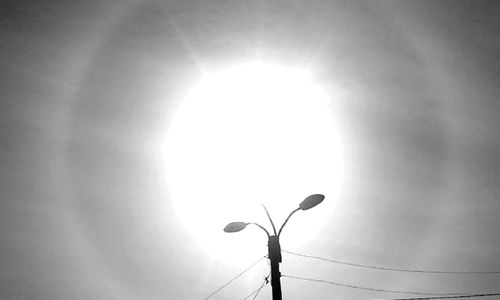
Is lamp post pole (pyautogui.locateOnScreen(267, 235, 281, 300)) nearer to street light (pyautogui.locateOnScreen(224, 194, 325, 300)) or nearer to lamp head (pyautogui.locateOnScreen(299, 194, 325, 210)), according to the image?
street light (pyautogui.locateOnScreen(224, 194, 325, 300))

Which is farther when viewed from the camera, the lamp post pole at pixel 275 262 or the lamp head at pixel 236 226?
the lamp head at pixel 236 226

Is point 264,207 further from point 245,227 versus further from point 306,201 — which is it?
point 306,201

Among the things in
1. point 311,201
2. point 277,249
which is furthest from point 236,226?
point 311,201

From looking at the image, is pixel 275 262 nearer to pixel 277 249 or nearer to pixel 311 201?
pixel 277 249

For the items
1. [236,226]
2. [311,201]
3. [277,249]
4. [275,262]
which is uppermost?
[236,226]

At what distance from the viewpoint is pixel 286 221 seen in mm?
13609

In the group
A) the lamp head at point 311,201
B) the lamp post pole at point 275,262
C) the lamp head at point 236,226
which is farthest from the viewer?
the lamp head at point 236,226

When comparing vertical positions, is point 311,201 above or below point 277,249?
above

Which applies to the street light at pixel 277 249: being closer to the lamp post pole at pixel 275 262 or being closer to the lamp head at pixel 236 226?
the lamp post pole at pixel 275 262

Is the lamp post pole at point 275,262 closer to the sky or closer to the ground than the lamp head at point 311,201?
closer to the ground

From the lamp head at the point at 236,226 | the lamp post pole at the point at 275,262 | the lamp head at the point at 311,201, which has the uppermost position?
the lamp head at the point at 236,226

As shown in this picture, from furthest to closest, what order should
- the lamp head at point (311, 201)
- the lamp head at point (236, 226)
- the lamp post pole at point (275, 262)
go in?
the lamp head at point (236, 226)
the lamp head at point (311, 201)
the lamp post pole at point (275, 262)

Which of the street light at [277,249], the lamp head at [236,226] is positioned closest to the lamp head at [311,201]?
the street light at [277,249]

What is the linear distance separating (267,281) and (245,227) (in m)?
1.69
